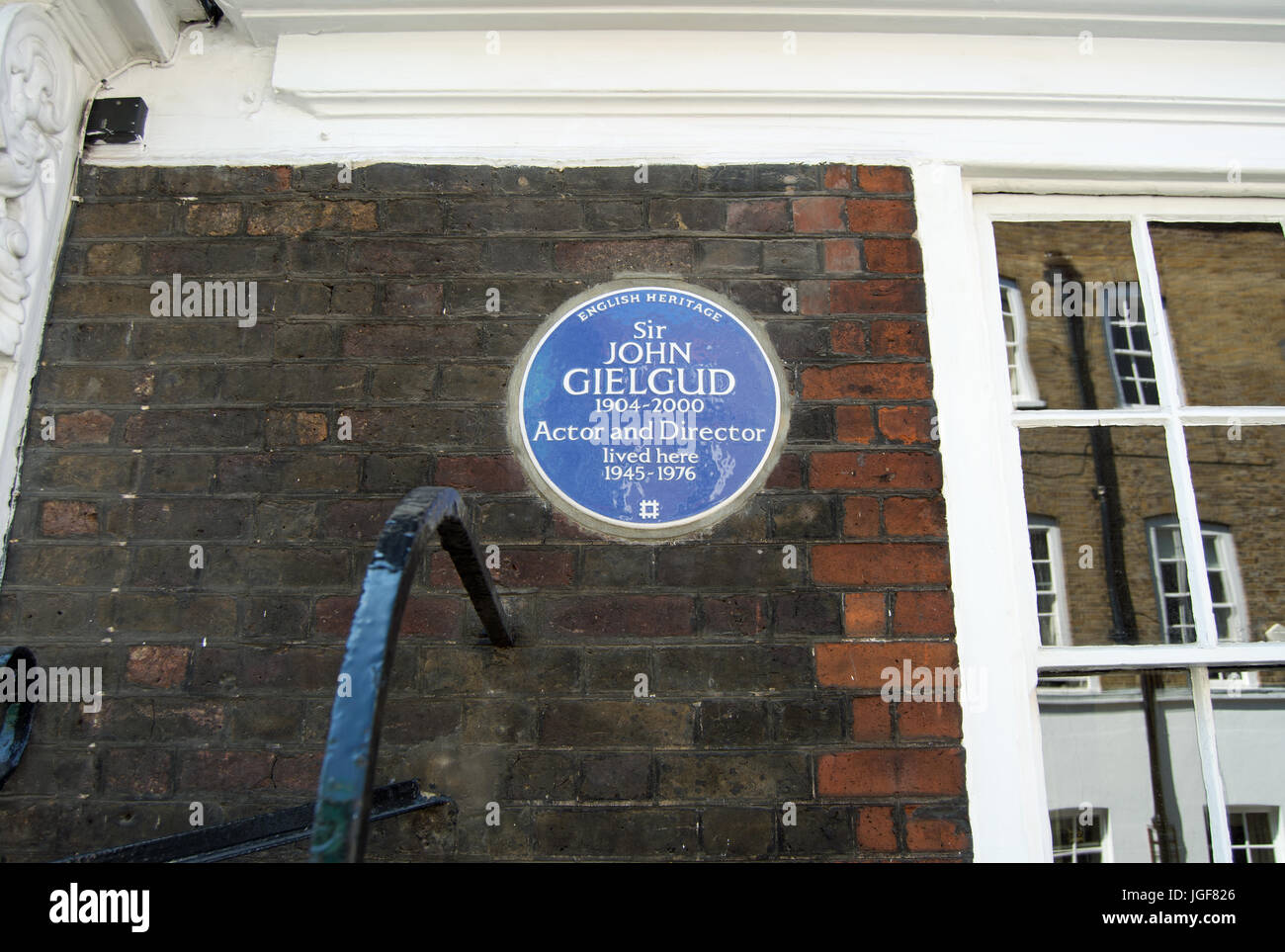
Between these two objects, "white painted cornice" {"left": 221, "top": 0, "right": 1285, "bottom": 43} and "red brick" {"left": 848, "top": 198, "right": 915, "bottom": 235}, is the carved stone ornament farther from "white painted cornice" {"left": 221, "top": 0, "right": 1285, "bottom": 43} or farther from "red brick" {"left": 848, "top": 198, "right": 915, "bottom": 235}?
"red brick" {"left": 848, "top": 198, "right": 915, "bottom": 235}

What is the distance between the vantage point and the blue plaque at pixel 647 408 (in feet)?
6.45

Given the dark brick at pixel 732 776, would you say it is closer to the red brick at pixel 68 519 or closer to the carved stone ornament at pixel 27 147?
the red brick at pixel 68 519

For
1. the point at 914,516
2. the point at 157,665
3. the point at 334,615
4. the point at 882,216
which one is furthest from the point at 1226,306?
the point at 157,665

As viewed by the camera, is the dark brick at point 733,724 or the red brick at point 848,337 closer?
the dark brick at point 733,724

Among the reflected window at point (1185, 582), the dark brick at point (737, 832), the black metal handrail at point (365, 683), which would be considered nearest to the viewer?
the black metal handrail at point (365, 683)

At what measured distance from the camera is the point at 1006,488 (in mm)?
2039

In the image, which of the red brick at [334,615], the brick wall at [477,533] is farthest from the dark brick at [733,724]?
the red brick at [334,615]

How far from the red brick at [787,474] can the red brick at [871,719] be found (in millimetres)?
466

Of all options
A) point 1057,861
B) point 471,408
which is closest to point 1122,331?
point 1057,861

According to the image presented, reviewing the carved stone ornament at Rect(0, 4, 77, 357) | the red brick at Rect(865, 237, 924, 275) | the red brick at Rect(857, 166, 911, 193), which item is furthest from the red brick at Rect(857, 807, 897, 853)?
the carved stone ornament at Rect(0, 4, 77, 357)

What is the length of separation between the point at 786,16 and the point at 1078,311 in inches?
38.8

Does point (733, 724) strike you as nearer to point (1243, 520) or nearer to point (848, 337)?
point (848, 337)

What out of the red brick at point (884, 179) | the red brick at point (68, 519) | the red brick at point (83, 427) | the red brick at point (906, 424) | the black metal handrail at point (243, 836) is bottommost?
the black metal handrail at point (243, 836)
